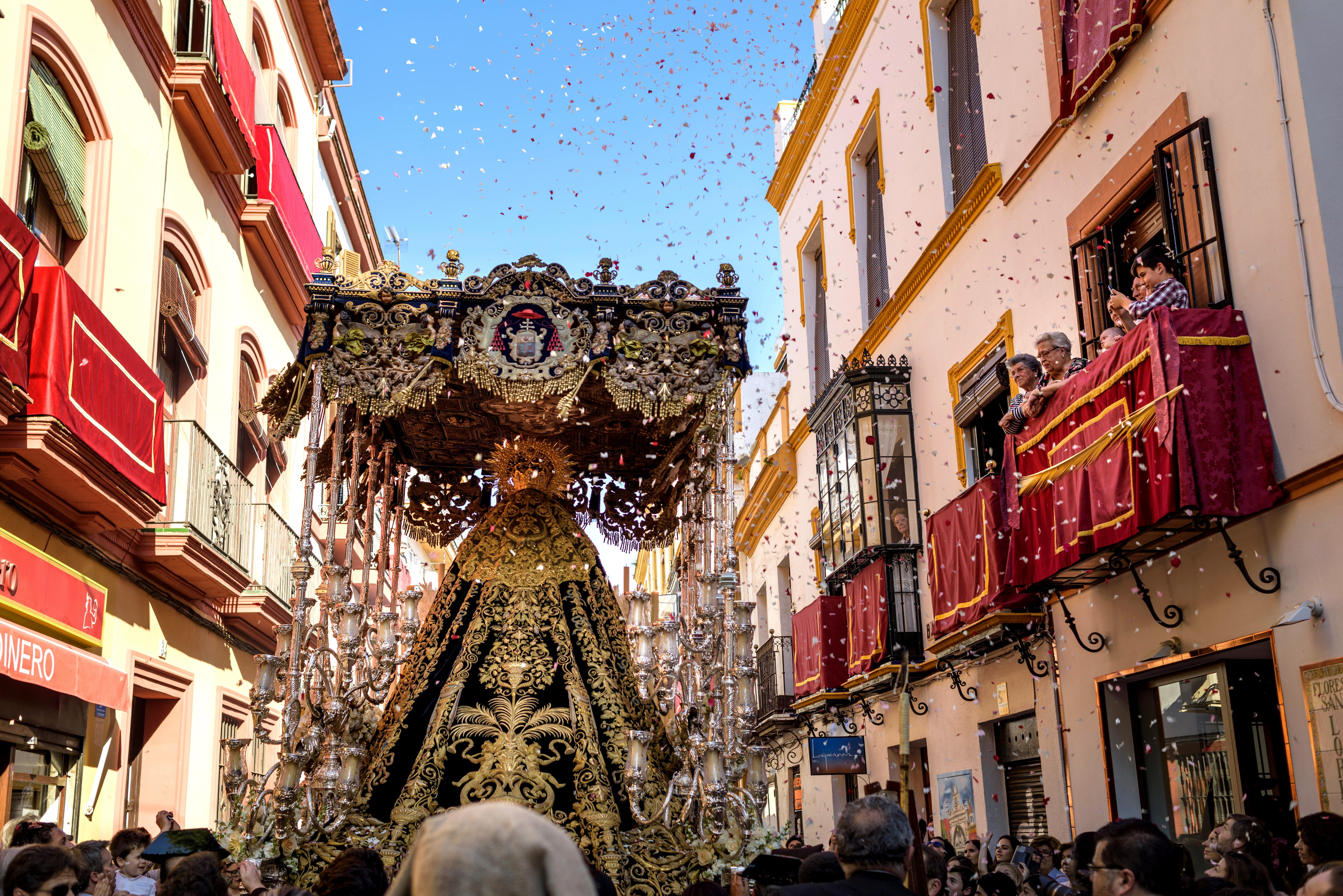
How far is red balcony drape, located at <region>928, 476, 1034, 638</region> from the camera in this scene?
8367 millimetres

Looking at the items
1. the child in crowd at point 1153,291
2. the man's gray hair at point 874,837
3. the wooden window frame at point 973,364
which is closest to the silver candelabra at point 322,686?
the man's gray hair at point 874,837

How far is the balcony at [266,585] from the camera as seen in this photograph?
449 inches

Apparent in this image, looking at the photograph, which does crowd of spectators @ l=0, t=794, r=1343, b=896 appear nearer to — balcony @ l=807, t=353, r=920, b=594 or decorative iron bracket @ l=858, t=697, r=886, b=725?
balcony @ l=807, t=353, r=920, b=594

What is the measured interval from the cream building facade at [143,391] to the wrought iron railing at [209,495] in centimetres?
3

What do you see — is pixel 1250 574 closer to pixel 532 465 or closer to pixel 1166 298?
pixel 1166 298

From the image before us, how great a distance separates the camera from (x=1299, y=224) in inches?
219

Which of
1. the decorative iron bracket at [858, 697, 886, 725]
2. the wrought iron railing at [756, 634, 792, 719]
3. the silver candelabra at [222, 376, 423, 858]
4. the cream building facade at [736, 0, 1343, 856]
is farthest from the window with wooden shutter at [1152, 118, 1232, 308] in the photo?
the wrought iron railing at [756, 634, 792, 719]

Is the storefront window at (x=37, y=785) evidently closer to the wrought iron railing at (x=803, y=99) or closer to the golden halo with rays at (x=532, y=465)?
the golden halo with rays at (x=532, y=465)

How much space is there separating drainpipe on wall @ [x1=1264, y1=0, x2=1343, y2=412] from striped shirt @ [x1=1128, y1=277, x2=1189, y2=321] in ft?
2.34

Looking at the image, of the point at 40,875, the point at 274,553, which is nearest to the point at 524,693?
the point at 40,875

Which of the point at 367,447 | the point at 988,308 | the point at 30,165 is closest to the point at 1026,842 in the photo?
the point at 988,308

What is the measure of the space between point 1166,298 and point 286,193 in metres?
9.53

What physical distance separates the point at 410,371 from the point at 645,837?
2.66 meters

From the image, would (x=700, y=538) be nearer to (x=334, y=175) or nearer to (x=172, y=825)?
(x=172, y=825)
